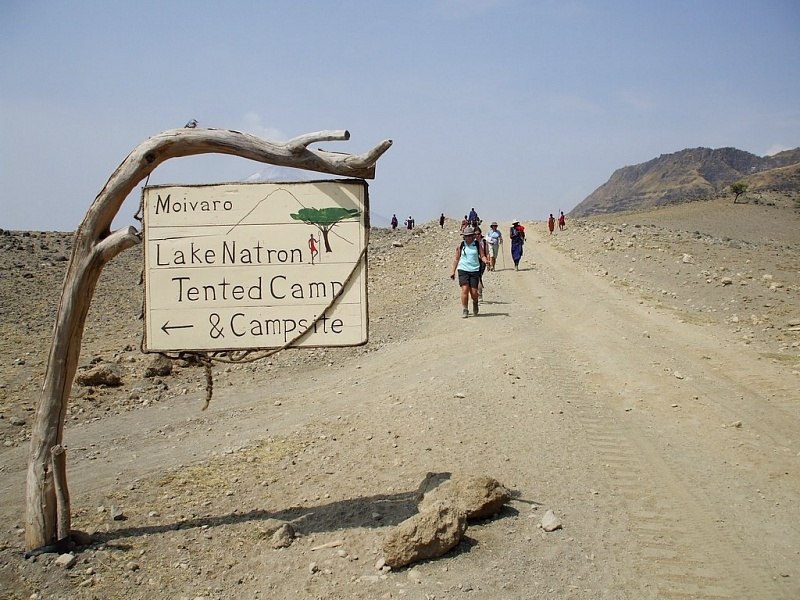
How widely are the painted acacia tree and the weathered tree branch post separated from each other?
256mm

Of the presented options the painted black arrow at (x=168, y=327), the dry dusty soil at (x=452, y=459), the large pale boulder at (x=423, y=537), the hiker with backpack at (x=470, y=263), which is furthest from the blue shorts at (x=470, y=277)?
the large pale boulder at (x=423, y=537)

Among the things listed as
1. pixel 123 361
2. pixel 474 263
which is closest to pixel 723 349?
pixel 474 263

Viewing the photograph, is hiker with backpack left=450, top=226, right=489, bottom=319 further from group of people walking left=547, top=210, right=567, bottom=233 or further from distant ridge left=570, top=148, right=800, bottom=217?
distant ridge left=570, top=148, right=800, bottom=217

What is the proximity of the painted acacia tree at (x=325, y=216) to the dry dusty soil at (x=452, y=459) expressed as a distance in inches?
83.5

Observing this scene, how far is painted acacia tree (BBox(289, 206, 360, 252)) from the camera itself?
4750mm

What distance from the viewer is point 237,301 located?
480 centimetres

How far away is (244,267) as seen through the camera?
15.7 feet

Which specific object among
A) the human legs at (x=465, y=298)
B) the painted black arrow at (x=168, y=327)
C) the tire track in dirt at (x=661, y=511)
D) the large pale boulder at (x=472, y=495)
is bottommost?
the tire track in dirt at (x=661, y=511)

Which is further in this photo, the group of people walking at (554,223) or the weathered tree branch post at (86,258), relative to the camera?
the group of people walking at (554,223)

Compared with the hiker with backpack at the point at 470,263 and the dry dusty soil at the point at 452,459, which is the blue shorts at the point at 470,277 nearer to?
the hiker with backpack at the point at 470,263

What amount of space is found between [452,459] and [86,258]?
3.35 meters

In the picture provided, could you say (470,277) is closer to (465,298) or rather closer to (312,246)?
(465,298)

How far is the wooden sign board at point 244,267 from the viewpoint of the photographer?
4.78 m

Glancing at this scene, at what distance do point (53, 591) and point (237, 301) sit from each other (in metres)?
2.11
